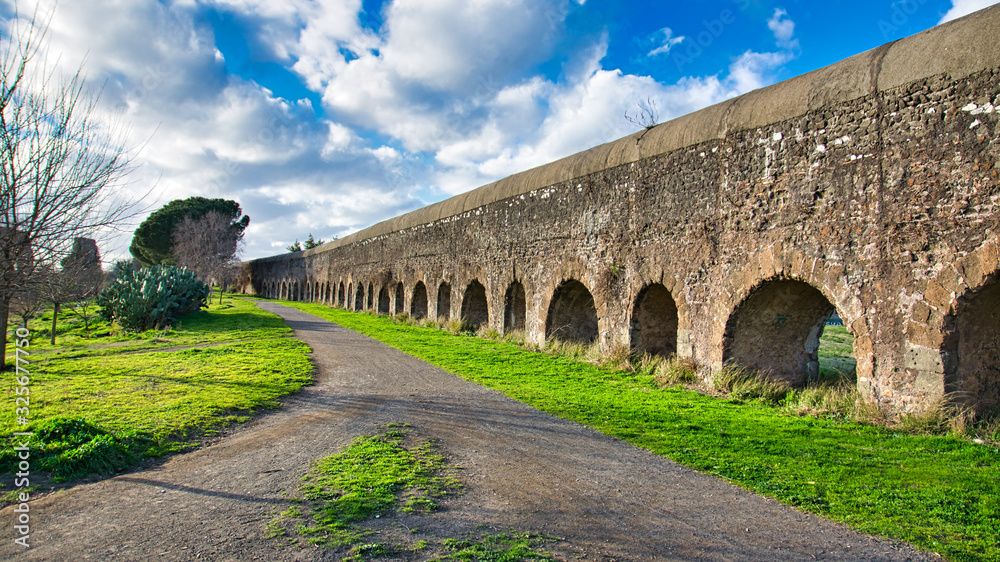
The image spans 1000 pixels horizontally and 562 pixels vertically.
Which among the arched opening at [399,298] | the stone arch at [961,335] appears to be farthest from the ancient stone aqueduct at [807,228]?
the arched opening at [399,298]

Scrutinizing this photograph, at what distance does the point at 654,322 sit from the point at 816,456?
5.26m

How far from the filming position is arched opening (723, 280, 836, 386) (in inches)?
304

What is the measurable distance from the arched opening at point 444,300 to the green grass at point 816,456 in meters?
9.69

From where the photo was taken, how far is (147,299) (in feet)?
49.3

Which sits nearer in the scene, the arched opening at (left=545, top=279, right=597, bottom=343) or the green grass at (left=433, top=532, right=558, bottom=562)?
the green grass at (left=433, top=532, right=558, bottom=562)

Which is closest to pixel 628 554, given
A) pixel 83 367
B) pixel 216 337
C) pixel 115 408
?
pixel 115 408

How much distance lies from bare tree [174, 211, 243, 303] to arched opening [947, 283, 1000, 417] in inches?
1362

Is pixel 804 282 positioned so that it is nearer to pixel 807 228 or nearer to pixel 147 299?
pixel 807 228

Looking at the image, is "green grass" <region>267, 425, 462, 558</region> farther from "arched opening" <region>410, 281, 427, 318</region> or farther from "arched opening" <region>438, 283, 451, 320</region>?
"arched opening" <region>410, 281, 427, 318</region>

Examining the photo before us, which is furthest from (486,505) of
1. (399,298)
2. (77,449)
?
(399,298)

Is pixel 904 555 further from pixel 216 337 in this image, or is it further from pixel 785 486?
pixel 216 337

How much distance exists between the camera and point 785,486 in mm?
3992

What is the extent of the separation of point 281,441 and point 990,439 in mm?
6627

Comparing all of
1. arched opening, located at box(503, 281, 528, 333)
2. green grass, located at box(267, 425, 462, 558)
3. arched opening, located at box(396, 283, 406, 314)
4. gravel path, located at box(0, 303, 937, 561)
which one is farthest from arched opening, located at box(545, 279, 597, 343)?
arched opening, located at box(396, 283, 406, 314)
